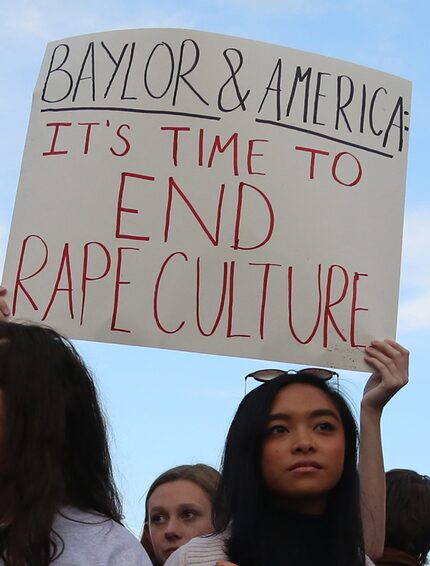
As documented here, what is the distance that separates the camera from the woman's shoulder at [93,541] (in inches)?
104

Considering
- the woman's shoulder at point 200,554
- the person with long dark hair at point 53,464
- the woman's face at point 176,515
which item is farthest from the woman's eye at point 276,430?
the woman's face at point 176,515

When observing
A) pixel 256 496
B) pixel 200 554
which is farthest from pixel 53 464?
pixel 256 496

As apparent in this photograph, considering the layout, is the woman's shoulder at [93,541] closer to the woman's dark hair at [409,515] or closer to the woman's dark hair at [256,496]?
the woman's dark hair at [256,496]

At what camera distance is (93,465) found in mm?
2873

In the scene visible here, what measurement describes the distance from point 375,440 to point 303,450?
0.44 metres

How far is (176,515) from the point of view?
4.59 m

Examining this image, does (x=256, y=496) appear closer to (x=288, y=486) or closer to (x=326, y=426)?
(x=288, y=486)

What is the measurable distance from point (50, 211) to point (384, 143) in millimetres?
1216

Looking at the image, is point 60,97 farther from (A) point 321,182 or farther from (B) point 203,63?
(A) point 321,182

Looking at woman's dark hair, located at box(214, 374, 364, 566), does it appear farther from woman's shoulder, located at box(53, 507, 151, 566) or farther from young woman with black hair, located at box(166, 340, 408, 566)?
woman's shoulder, located at box(53, 507, 151, 566)

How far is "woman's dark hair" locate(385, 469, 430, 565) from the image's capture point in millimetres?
4164

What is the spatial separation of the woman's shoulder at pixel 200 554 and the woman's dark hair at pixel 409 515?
3.21ft

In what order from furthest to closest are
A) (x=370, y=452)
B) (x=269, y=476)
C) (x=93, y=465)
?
(x=370, y=452) < (x=269, y=476) < (x=93, y=465)

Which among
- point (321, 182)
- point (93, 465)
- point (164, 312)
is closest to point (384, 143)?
point (321, 182)
